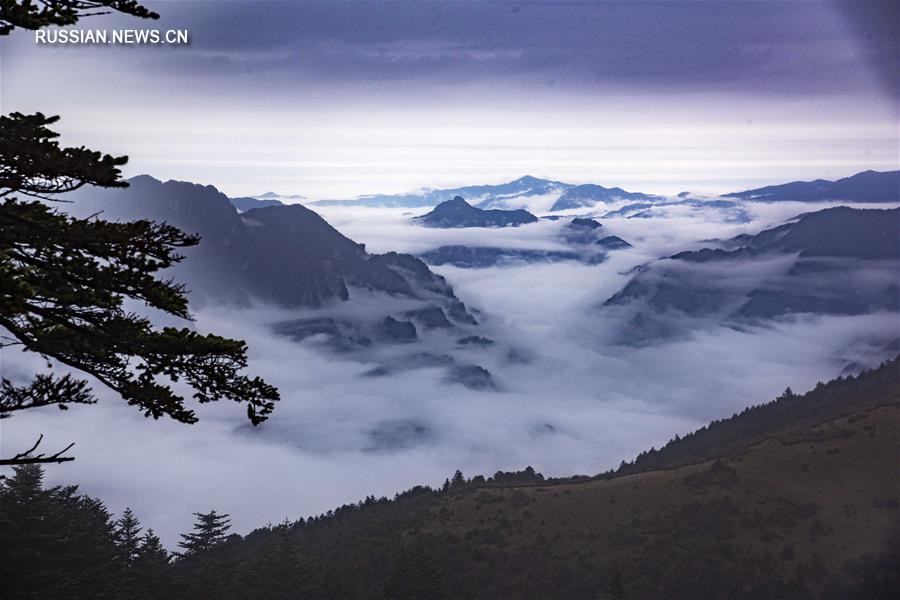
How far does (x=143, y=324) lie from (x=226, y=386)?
1.43 m

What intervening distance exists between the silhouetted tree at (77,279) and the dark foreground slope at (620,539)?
977 inches

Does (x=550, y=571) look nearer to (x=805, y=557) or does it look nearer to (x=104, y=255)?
(x=805, y=557)

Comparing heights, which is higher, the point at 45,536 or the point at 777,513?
the point at 45,536

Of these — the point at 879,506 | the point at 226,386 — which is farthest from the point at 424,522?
the point at 226,386

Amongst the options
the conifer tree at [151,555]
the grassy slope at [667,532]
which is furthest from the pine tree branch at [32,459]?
the grassy slope at [667,532]

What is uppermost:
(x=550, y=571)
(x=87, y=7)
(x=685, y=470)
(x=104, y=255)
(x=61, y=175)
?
(x=87, y=7)

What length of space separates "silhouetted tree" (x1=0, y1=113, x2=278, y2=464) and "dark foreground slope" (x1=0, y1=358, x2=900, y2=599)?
81.4ft

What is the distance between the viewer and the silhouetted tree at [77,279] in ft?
26.5

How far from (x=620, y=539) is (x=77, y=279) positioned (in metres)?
63.6

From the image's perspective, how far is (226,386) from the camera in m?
9.77

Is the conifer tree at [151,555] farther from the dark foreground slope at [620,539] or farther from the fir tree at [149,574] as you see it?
the dark foreground slope at [620,539]

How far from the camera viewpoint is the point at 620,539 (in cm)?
6469

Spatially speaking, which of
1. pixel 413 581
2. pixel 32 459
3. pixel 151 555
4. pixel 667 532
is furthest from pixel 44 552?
pixel 667 532

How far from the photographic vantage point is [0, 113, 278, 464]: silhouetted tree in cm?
806
